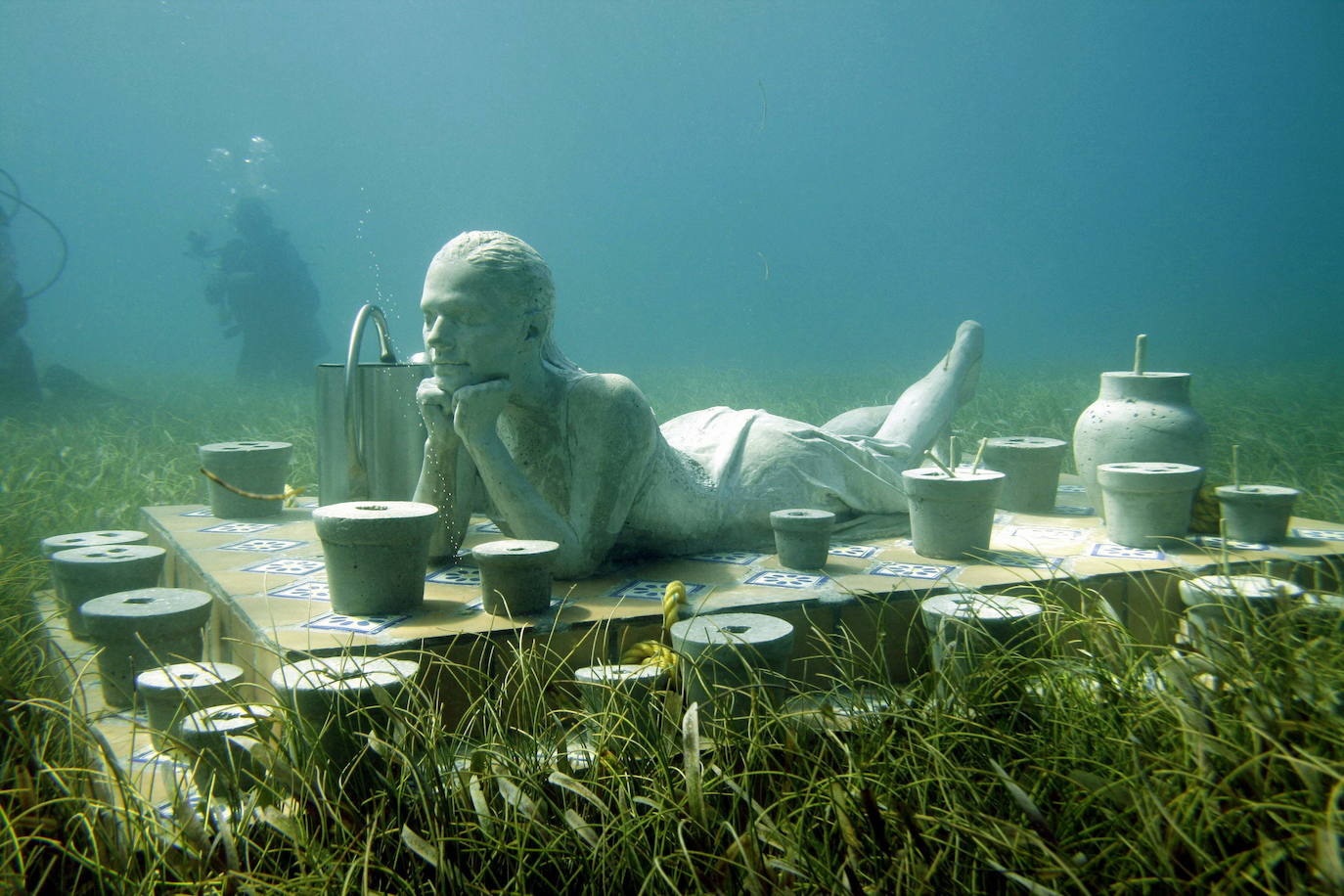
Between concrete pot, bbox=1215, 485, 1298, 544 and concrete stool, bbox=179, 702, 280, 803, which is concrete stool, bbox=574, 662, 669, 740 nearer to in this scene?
concrete stool, bbox=179, 702, 280, 803

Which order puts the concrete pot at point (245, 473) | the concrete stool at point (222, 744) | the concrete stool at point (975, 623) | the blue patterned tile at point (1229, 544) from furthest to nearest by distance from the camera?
the concrete pot at point (245, 473) < the blue patterned tile at point (1229, 544) < the concrete stool at point (975, 623) < the concrete stool at point (222, 744)

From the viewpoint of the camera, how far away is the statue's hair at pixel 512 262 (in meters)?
2.74

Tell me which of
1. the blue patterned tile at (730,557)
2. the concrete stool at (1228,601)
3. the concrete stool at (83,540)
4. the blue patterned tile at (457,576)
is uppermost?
the concrete stool at (1228,601)

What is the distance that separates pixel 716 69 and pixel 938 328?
28.8 m

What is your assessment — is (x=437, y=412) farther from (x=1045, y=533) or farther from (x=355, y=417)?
(x=1045, y=533)

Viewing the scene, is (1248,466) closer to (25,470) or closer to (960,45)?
(25,470)

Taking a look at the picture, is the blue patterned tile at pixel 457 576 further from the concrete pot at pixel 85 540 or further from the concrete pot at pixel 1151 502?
the concrete pot at pixel 1151 502

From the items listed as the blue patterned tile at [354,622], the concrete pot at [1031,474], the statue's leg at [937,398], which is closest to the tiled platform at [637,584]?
the blue patterned tile at [354,622]

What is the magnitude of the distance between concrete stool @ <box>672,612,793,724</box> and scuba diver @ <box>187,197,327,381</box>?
49.1 ft

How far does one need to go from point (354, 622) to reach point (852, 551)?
1.83m

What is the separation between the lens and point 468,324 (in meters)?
2.74

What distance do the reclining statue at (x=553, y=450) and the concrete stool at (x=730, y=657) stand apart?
87 centimetres

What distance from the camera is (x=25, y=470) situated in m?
5.74

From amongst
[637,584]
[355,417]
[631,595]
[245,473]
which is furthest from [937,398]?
[245,473]
